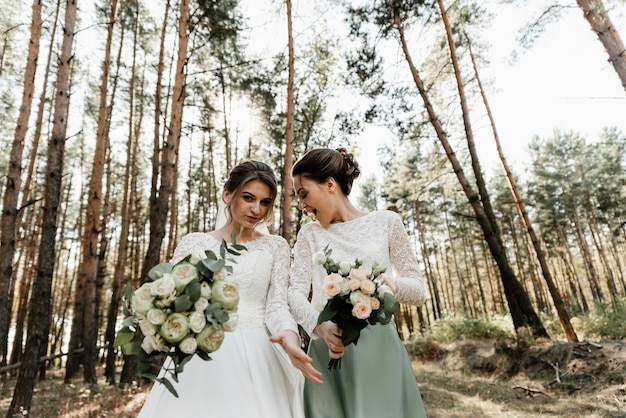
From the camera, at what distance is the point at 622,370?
6.55 metres

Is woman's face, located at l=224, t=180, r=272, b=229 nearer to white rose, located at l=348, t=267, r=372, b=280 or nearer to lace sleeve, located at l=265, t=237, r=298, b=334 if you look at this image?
lace sleeve, located at l=265, t=237, r=298, b=334

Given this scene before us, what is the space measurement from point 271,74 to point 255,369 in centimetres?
1102

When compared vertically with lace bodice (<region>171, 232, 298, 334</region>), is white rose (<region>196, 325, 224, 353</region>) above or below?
below

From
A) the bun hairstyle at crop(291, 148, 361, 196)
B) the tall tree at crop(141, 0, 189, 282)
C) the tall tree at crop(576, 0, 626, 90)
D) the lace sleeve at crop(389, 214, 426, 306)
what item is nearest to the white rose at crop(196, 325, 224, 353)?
the lace sleeve at crop(389, 214, 426, 306)

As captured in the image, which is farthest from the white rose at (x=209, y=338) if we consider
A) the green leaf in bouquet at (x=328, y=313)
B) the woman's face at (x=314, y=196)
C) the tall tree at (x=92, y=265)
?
the tall tree at (x=92, y=265)

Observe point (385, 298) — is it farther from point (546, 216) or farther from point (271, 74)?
point (546, 216)

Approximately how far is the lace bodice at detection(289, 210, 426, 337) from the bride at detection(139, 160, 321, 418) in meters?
0.11

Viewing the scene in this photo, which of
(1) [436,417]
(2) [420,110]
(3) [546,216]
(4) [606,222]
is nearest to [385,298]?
(1) [436,417]

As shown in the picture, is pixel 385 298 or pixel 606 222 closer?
pixel 385 298

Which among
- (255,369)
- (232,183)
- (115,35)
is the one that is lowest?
(255,369)

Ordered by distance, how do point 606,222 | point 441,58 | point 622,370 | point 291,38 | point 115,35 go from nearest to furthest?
point 622,370, point 291,38, point 441,58, point 115,35, point 606,222

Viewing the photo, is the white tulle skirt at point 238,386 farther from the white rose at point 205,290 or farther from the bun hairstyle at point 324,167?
the bun hairstyle at point 324,167

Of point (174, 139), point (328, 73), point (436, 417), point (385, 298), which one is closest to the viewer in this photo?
point (385, 298)

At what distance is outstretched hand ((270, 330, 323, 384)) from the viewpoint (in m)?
1.62
